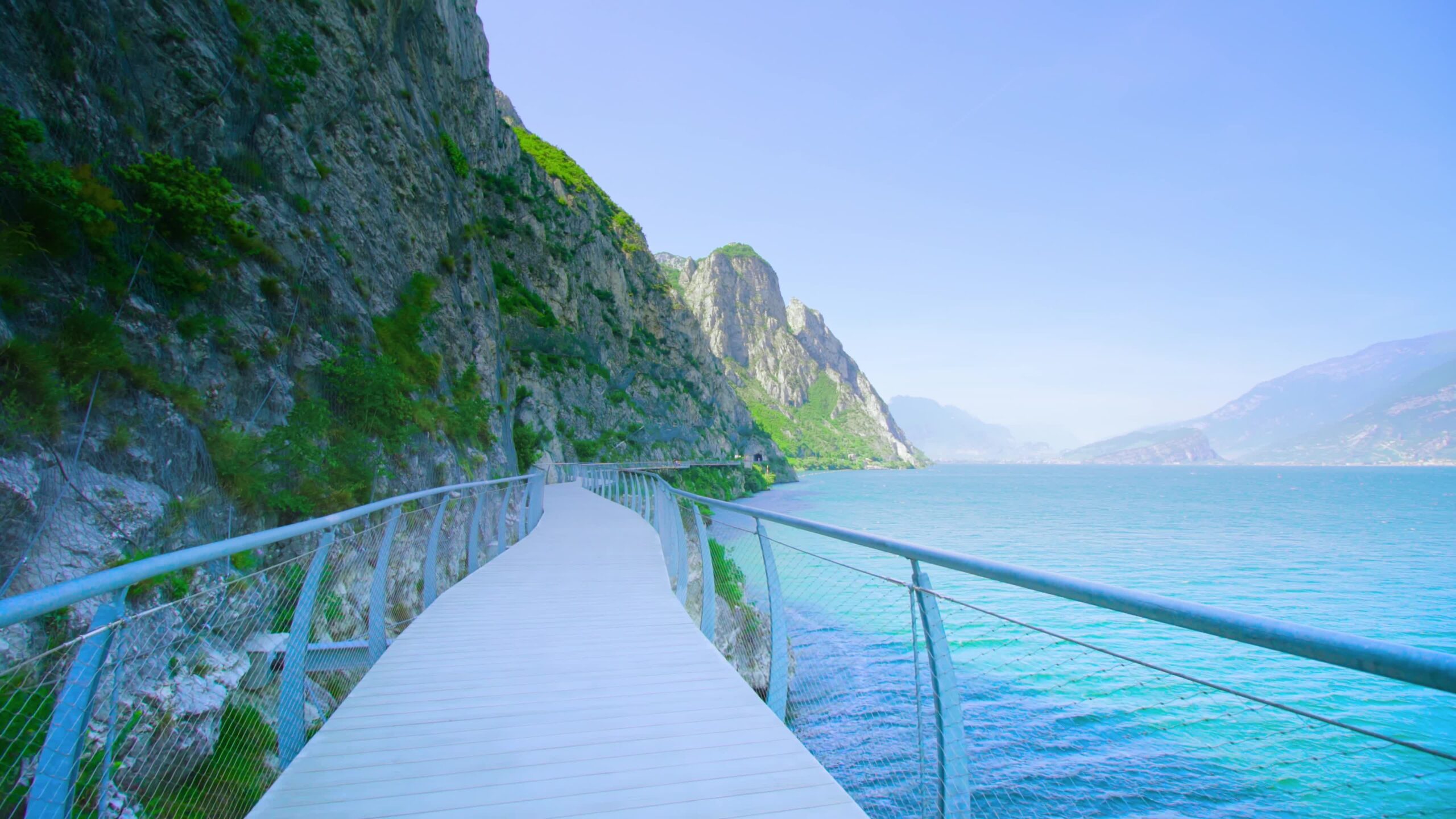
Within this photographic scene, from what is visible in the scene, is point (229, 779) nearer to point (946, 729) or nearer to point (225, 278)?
point (946, 729)

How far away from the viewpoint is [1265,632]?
1418 mm

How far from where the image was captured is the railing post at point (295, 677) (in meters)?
3.08

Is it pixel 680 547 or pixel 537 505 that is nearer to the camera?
pixel 680 547

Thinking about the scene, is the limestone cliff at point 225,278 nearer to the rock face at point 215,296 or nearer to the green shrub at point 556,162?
the rock face at point 215,296

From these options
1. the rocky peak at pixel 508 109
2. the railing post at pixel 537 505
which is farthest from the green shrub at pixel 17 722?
the rocky peak at pixel 508 109

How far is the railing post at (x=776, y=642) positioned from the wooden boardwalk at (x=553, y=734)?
0.38 ft

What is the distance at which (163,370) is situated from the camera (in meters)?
8.16

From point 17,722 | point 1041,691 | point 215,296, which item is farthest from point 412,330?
point 1041,691

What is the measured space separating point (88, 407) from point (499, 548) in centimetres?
479

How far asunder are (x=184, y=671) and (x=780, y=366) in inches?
6230

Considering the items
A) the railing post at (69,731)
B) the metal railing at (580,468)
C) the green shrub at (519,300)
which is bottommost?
the railing post at (69,731)

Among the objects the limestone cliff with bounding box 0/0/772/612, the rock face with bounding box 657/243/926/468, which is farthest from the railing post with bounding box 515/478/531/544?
the rock face with bounding box 657/243/926/468

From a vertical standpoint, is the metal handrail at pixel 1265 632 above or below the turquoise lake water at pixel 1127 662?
above

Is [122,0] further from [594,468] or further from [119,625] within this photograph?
[594,468]
